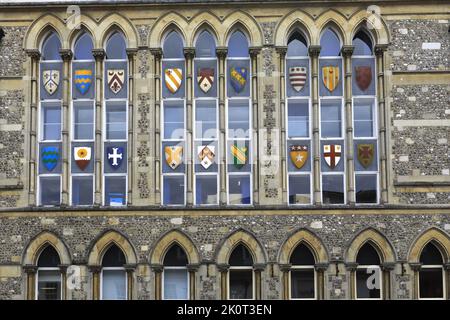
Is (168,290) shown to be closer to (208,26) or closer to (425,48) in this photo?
(208,26)

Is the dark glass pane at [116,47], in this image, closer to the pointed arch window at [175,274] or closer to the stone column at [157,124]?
the stone column at [157,124]

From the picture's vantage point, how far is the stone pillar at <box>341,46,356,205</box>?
28.7 meters

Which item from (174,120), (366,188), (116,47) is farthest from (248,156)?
(116,47)

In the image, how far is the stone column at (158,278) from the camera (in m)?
28.3

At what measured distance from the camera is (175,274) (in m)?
28.6

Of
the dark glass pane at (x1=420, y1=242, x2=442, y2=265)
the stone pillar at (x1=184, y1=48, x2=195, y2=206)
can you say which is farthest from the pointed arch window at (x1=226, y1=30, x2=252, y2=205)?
the dark glass pane at (x1=420, y1=242, x2=442, y2=265)

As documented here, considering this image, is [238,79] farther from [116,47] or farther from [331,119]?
[116,47]

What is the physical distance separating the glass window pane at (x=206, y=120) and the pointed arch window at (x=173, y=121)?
0.37 m

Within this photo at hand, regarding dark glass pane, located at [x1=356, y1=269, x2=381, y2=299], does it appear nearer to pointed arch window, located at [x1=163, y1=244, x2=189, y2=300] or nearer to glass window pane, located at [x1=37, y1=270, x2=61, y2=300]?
pointed arch window, located at [x1=163, y1=244, x2=189, y2=300]

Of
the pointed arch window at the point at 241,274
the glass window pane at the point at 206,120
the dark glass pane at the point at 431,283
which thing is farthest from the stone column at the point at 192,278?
the dark glass pane at the point at 431,283

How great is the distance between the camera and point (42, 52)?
29.9 metres

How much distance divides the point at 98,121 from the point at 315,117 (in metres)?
5.76

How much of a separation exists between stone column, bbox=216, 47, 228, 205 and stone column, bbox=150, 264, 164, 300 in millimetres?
2312

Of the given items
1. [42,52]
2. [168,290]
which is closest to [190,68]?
[42,52]
